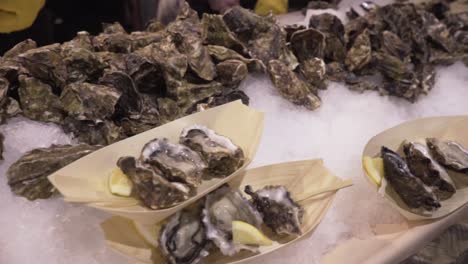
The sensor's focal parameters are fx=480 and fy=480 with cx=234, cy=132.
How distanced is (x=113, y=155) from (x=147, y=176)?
0.09 meters

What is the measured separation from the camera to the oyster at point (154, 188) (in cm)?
71

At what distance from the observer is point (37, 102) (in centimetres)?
91

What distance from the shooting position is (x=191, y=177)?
0.75 m

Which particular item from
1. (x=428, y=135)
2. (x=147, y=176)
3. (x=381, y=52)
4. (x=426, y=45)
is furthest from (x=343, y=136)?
(x=147, y=176)

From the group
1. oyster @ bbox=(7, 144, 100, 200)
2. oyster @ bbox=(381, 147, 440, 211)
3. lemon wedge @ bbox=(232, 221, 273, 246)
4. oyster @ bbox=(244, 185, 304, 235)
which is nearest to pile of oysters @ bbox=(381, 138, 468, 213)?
oyster @ bbox=(381, 147, 440, 211)

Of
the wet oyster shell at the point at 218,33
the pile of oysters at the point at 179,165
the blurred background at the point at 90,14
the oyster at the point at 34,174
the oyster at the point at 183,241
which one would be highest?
the wet oyster shell at the point at 218,33

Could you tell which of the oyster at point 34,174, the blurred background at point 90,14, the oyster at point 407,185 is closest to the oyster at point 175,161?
the oyster at point 34,174

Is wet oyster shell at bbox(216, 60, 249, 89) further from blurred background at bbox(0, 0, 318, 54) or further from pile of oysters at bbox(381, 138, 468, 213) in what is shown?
blurred background at bbox(0, 0, 318, 54)

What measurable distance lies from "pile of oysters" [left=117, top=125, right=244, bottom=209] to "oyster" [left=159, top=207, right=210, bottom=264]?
0.04 metres

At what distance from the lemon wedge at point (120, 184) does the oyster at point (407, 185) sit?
49cm

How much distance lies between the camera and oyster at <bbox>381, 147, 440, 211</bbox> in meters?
0.90

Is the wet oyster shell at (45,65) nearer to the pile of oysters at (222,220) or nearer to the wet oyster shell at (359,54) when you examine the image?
the pile of oysters at (222,220)

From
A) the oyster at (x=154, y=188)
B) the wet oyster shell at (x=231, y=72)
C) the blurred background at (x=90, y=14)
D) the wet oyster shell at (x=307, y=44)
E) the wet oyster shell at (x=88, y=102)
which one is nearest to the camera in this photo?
the oyster at (x=154, y=188)

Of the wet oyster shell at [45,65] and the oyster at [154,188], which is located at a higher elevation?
the wet oyster shell at [45,65]
